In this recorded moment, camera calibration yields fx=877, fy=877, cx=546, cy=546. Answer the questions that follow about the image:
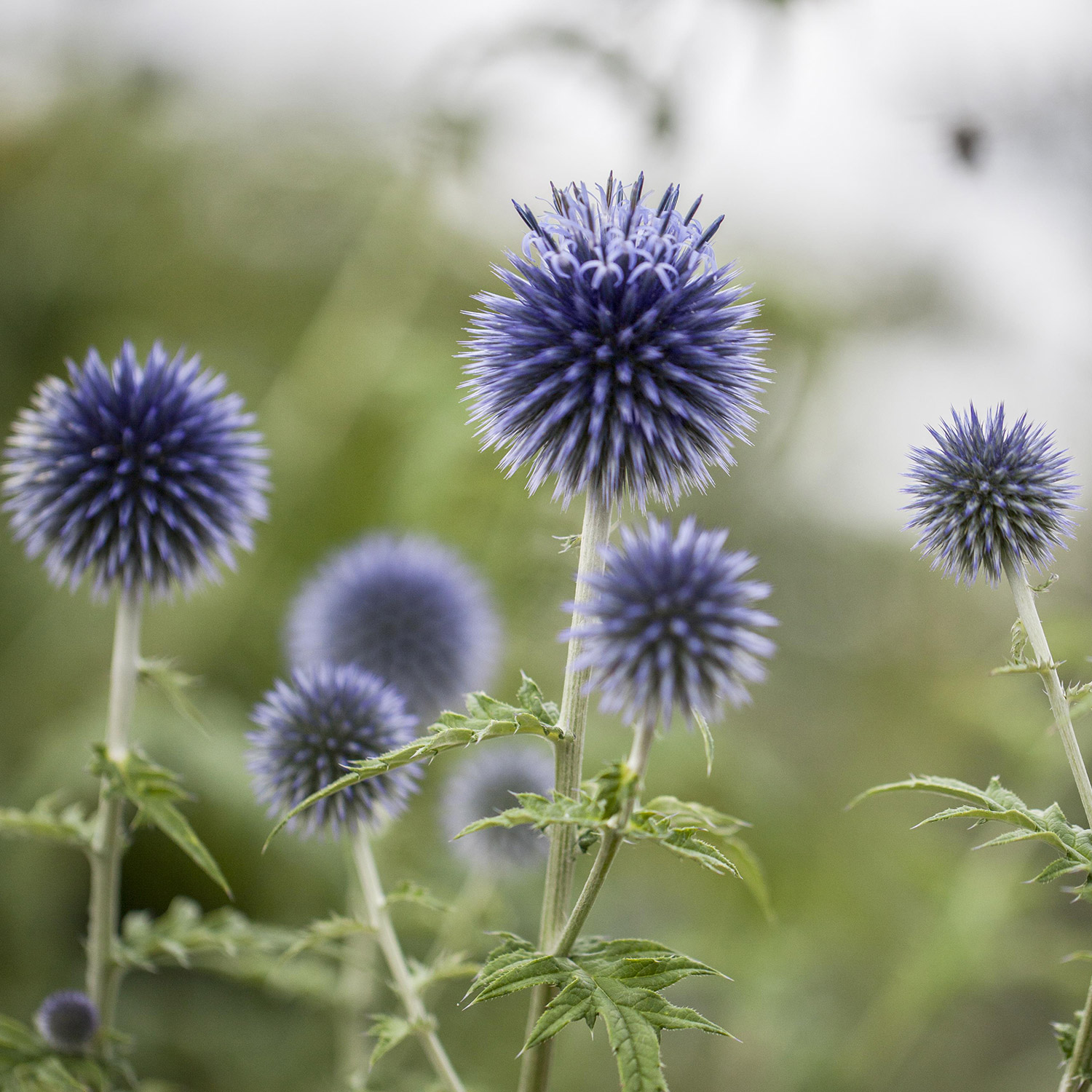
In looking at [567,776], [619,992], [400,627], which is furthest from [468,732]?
[400,627]

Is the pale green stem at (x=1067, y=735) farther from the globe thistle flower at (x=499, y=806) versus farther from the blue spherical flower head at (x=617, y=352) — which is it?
the globe thistle flower at (x=499, y=806)

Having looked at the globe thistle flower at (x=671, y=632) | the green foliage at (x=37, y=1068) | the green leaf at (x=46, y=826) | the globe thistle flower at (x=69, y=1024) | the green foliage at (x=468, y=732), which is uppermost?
the globe thistle flower at (x=671, y=632)

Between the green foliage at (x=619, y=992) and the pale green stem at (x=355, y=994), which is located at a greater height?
the green foliage at (x=619, y=992)

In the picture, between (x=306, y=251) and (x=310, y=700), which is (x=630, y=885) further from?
(x=306, y=251)

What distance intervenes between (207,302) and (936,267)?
3.42 meters

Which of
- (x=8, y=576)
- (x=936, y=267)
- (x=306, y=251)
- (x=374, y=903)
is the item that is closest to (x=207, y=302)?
(x=306, y=251)

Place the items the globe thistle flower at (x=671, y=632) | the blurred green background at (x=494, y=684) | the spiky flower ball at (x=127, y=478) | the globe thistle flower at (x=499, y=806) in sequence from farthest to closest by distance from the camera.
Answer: the blurred green background at (x=494, y=684), the globe thistle flower at (x=499, y=806), the spiky flower ball at (x=127, y=478), the globe thistle flower at (x=671, y=632)

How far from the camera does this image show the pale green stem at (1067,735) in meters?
0.97

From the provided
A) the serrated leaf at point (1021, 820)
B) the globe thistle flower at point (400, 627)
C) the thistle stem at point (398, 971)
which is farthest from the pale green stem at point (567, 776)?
the globe thistle flower at point (400, 627)

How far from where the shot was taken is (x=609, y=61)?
1.95 meters

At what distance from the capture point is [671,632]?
0.86 m

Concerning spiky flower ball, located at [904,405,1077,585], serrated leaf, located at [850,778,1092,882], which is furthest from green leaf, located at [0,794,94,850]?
spiky flower ball, located at [904,405,1077,585]

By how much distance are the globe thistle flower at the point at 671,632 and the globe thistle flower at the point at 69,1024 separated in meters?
1.09

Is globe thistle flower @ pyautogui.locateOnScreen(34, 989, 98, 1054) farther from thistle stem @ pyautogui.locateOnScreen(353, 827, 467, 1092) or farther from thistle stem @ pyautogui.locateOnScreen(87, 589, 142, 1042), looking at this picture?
Result: thistle stem @ pyautogui.locateOnScreen(353, 827, 467, 1092)
